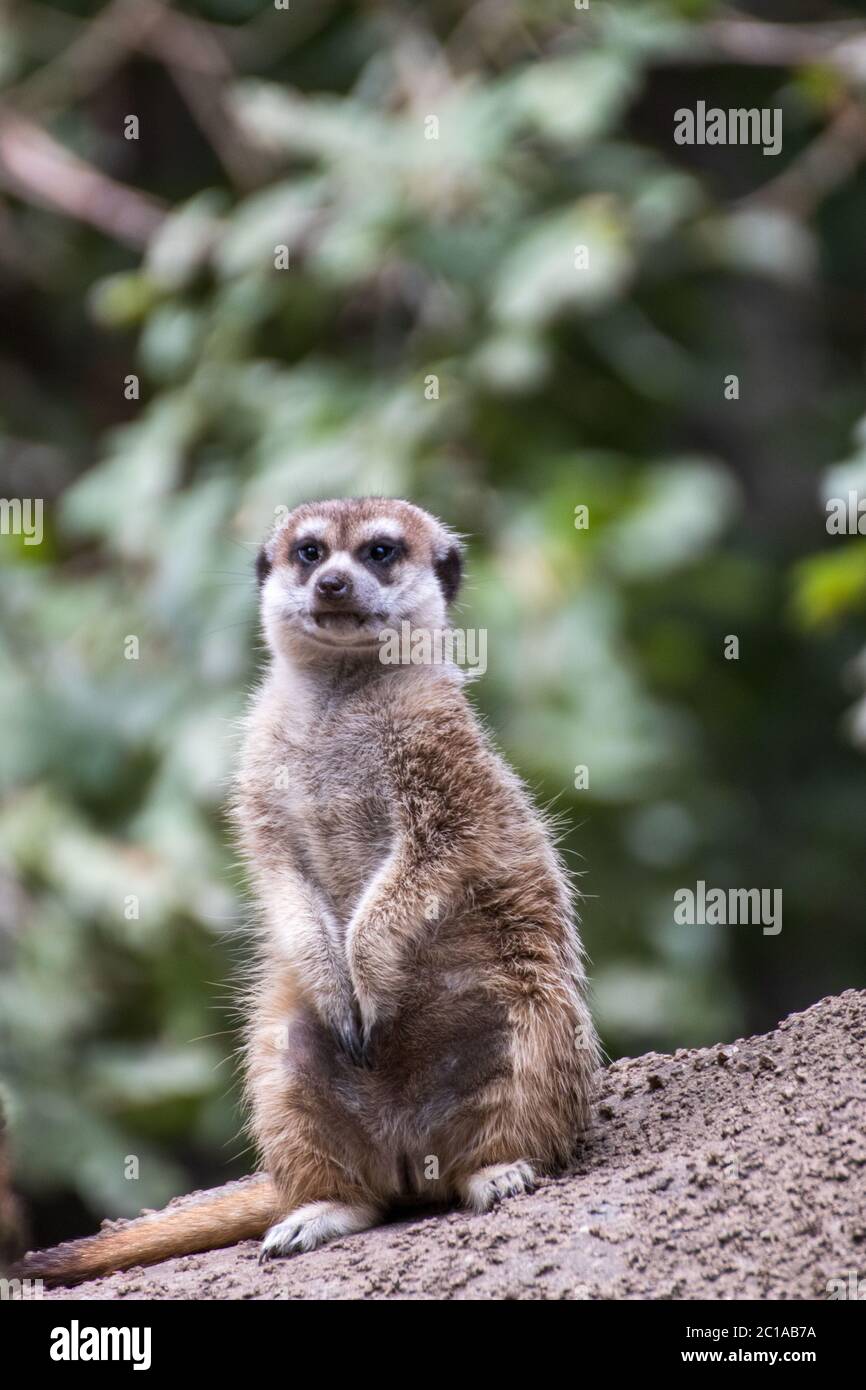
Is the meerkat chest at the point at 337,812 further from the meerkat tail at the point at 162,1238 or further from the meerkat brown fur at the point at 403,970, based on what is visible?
the meerkat tail at the point at 162,1238

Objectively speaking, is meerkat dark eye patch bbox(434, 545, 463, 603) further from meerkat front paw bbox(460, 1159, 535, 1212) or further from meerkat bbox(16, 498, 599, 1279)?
meerkat front paw bbox(460, 1159, 535, 1212)

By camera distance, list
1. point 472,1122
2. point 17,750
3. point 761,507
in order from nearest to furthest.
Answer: point 472,1122 → point 17,750 → point 761,507

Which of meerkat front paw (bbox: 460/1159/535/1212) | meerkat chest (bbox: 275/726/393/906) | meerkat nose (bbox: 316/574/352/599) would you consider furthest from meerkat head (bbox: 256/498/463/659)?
meerkat front paw (bbox: 460/1159/535/1212)

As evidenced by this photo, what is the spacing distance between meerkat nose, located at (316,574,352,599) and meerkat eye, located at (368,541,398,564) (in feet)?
0.80

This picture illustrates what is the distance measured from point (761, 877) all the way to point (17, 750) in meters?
3.88

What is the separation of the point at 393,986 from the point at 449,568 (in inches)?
46.3

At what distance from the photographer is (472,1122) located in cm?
321

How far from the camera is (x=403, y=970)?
3.29 m

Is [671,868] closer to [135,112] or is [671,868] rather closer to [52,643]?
[52,643]

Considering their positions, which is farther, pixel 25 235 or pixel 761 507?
pixel 761 507

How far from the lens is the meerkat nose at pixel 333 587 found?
11.8 feet

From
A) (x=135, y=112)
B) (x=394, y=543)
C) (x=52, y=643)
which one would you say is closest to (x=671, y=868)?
(x=52, y=643)

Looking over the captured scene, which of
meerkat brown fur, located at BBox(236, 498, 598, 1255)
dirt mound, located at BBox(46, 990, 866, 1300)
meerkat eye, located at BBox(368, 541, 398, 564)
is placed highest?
meerkat eye, located at BBox(368, 541, 398, 564)

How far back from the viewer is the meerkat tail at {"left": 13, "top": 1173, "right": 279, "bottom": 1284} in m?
3.30
